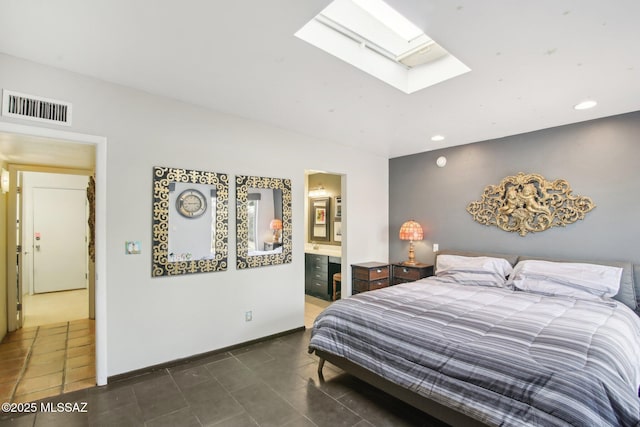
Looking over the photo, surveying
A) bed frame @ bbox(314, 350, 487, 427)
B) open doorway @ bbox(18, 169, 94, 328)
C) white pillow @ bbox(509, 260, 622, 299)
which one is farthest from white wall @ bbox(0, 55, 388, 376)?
open doorway @ bbox(18, 169, 94, 328)

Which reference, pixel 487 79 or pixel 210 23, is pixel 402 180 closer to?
pixel 487 79

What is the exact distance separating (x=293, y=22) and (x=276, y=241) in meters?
2.49

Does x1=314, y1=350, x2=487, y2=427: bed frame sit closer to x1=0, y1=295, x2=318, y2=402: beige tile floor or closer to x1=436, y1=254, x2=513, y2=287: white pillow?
x1=0, y1=295, x2=318, y2=402: beige tile floor

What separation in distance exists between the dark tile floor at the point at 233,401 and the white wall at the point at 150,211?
11.3 inches

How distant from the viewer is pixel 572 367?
5.45ft

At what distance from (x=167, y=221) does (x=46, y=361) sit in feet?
6.28

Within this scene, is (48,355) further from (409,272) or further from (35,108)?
(409,272)

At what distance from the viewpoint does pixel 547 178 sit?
3.68 meters

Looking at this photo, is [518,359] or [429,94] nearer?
[518,359]

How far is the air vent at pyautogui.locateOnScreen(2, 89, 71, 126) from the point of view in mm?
2230

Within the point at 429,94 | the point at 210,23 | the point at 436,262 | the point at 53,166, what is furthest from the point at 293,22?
the point at 53,166

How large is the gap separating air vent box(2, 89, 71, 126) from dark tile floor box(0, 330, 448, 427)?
2.18m

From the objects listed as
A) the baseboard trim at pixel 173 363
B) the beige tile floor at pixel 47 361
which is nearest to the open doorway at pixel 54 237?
→ the beige tile floor at pixel 47 361

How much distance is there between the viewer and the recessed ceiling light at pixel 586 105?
2.91 meters
